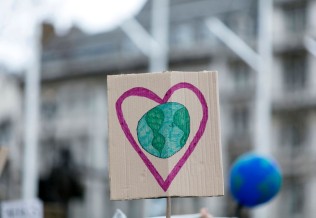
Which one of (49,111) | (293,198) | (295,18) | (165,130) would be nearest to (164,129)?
(165,130)

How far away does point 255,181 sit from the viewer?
33.1 ft

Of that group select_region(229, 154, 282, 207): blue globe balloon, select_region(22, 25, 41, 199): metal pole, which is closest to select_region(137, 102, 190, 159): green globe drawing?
select_region(229, 154, 282, 207): blue globe balloon

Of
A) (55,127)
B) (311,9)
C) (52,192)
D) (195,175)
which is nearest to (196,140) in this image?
(195,175)

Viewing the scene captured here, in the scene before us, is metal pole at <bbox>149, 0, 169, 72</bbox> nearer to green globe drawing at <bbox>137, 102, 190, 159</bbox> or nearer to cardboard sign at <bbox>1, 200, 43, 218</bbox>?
cardboard sign at <bbox>1, 200, 43, 218</bbox>

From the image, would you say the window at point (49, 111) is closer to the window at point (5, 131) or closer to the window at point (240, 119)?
the window at point (5, 131)

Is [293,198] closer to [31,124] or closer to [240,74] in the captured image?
[240,74]

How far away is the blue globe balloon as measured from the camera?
10.1 metres

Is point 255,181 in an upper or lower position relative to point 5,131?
lower

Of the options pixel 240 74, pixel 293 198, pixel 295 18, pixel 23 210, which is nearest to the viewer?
pixel 23 210

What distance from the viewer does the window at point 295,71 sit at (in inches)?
1816

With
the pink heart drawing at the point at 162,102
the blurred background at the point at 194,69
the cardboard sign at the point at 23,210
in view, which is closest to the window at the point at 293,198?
the blurred background at the point at 194,69

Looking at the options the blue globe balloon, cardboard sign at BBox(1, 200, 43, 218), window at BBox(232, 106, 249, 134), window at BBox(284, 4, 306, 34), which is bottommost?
cardboard sign at BBox(1, 200, 43, 218)

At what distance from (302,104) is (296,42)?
2.46 metres

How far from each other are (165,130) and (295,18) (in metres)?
39.6
